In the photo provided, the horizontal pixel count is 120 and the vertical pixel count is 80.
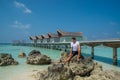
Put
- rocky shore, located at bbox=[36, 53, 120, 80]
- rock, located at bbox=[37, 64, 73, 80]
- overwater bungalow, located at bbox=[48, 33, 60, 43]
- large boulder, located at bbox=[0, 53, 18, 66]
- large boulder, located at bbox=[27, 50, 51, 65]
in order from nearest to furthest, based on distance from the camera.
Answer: rocky shore, located at bbox=[36, 53, 120, 80], rock, located at bbox=[37, 64, 73, 80], large boulder, located at bbox=[0, 53, 18, 66], large boulder, located at bbox=[27, 50, 51, 65], overwater bungalow, located at bbox=[48, 33, 60, 43]

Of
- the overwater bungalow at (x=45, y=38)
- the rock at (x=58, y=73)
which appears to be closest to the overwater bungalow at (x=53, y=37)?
the overwater bungalow at (x=45, y=38)

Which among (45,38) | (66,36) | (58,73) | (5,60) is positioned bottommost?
(5,60)

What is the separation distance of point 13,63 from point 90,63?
838 cm

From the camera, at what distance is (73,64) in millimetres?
8977

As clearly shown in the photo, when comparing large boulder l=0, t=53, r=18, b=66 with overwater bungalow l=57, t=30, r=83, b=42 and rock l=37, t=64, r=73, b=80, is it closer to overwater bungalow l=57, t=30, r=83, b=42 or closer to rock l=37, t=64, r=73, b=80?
rock l=37, t=64, r=73, b=80

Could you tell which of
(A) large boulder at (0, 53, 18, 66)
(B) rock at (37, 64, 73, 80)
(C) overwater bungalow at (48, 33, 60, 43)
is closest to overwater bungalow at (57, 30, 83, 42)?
(C) overwater bungalow at (48, 33, 60, 43)

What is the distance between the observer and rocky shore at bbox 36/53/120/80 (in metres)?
6.18

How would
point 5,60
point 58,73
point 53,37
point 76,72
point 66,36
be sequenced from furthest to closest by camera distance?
1. point 53,37
2. point 66,36
3. point 5,60
4. point 76,72
5. point 58,73

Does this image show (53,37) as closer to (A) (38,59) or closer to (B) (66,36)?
(B) (66,36)

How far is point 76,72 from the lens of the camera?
8.66m

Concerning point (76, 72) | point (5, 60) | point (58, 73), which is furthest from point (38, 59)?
point (58, 73)

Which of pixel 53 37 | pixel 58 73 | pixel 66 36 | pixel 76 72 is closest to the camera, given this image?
pixel 58 73

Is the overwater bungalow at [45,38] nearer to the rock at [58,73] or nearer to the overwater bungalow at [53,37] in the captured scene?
the overwater bungalow at [53,37]

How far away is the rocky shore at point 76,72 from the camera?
6.18m
